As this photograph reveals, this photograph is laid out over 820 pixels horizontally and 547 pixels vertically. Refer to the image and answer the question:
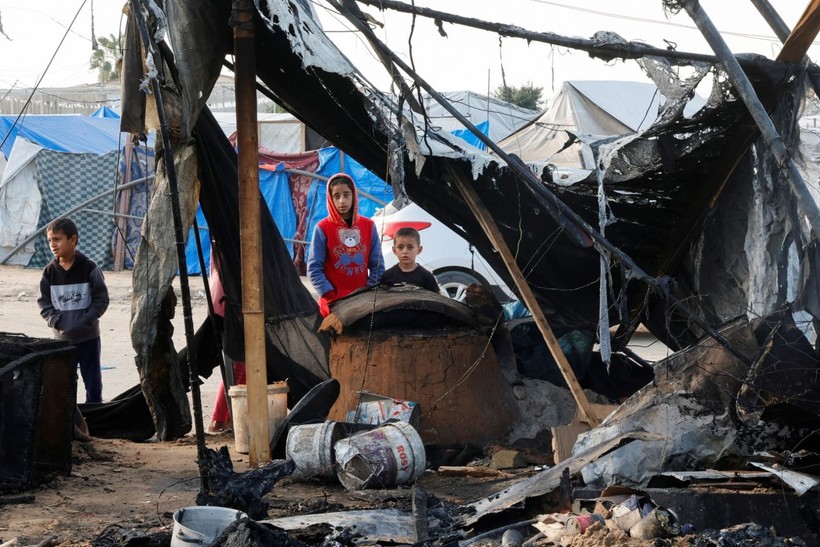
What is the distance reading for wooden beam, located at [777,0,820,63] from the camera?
16.6ft

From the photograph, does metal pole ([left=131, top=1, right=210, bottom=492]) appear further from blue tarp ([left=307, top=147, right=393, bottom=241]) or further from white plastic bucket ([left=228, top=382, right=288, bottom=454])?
blue tarp ([left=307, top=147, right=393, bottom=241])

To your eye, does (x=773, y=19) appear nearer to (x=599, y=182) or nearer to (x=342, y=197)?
(x=599, y=182)

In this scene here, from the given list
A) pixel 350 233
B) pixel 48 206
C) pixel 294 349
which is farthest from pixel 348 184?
pixel 48 206

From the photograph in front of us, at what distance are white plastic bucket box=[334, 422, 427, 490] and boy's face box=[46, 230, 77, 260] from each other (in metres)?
2.72

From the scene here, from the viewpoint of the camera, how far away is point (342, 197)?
23.4 feet

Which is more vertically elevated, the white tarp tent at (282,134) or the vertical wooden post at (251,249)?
the white tarp tent at (282,134)

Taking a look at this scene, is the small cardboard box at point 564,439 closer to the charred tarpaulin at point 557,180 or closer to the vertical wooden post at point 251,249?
the charred tarpaulin at point 557,180

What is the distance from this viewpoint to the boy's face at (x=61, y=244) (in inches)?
278

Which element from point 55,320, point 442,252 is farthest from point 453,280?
point 55,320

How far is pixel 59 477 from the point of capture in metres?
5.95

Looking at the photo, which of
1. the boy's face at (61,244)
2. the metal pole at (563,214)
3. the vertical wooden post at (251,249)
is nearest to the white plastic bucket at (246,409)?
A: the vertical wooden post at (251,249)

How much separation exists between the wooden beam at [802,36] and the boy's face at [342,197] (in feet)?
10.3

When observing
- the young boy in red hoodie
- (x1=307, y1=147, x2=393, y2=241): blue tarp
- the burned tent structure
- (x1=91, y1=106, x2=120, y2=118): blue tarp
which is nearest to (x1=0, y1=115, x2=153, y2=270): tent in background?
(x1=91, y1=106, x2=120, y2=118): blue tarp

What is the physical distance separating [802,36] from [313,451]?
375cm
